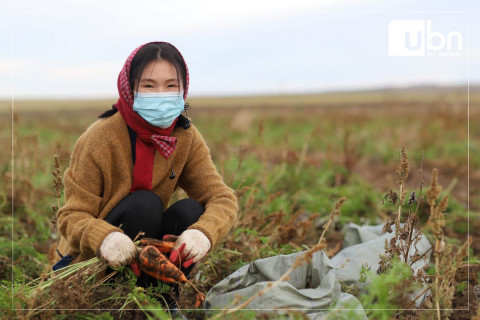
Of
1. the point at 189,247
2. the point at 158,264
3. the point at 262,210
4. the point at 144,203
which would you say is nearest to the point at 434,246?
the point at 189,247

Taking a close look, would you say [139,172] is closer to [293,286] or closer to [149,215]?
[149,215]

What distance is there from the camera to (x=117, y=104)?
2.33m

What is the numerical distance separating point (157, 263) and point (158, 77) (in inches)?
30.1

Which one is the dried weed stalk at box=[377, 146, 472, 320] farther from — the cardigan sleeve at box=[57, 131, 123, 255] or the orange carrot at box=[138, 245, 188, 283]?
the cardigan sleeve at box=[57, 131, 123, 255]

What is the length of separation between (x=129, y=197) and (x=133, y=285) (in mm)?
367

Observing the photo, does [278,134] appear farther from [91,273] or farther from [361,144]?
[91,273]

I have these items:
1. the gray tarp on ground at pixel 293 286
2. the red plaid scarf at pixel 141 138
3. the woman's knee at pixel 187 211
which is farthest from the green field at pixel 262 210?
the red plaid scarf at pixel 141 138

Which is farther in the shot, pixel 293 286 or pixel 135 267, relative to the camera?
pixel 293 286

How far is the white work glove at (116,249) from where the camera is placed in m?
2.01

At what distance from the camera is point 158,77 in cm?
222

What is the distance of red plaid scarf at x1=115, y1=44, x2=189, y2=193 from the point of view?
225cm

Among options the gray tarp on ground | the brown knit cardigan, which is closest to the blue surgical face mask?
the brown knit cardigan

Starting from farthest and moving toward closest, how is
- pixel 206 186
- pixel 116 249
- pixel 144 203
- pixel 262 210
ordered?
pixel 262 210 < pixel 206 186 < pixel 144 203 < pixel 116 249

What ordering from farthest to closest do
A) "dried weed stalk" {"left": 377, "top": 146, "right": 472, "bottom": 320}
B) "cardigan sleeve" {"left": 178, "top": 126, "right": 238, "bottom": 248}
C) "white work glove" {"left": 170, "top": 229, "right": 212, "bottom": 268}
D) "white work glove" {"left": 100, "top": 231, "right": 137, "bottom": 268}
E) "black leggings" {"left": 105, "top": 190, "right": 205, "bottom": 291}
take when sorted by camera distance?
1. "cardigan sleeve" {"left": 178, "top": 126, "right": 238, "bottom": 248}
2. "black leggings" {"left": 105, "top": 190, "right": 205, "bottom": 291}
3. "white work glove" {"left": 170, "top": 229, "right": 212, "bottom": 268}
4. "white work glove" {"left": 100, "top": 231, "right": 137, "bottom": 268}
5. "dried weed stalk" {"left": 377, "top": 146, "right": 472, "bottom": 320}
